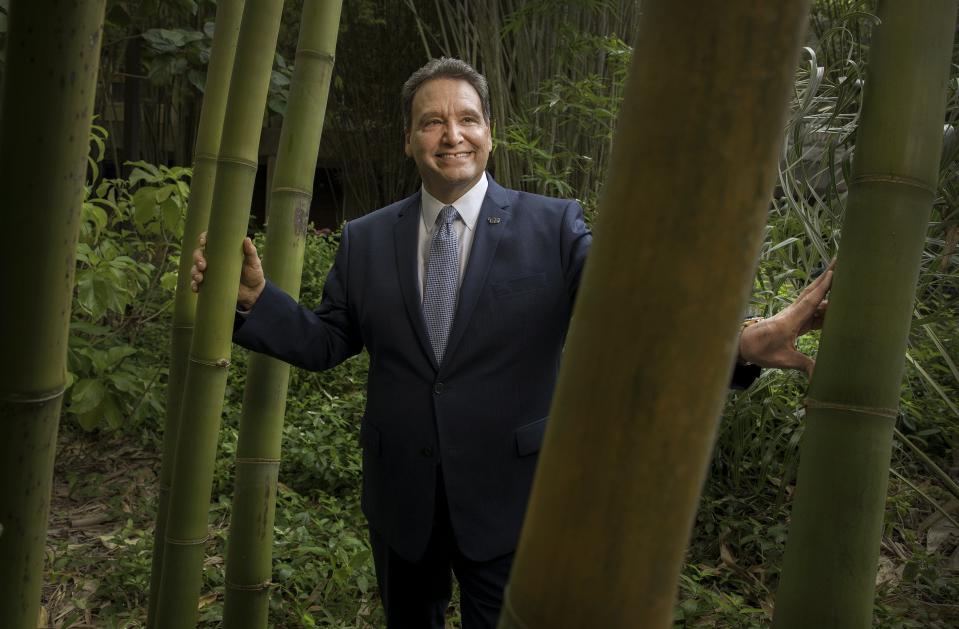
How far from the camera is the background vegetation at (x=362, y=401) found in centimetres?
218

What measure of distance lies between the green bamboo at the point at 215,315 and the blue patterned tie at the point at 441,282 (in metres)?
0.38

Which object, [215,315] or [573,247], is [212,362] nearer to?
[215,315]

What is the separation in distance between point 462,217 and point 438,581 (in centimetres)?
71

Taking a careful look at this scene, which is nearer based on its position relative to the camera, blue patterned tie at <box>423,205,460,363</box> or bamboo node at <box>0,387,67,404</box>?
bamboo node at <box>0,387,67,404</box>

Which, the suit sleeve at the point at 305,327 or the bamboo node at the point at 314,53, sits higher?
the bamboo node at the point at 314,53

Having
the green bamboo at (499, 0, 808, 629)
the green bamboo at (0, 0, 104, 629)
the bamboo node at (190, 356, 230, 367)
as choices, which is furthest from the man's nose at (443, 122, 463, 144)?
the green bamboo at (499, 0, 808, 629)

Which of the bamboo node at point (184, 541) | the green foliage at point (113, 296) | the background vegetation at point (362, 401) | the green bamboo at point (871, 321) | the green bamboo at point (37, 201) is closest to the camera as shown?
the green bamboo at point (37, 201)

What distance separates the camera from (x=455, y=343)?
1.63m

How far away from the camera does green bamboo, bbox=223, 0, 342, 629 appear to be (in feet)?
5.26

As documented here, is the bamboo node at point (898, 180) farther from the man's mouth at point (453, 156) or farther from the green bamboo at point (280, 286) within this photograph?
the green bamboo at point (280, 286)

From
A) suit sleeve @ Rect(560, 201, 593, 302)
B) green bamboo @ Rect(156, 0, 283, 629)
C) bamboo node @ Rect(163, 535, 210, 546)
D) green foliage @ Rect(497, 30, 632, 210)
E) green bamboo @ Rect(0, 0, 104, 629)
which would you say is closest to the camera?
green bamboo @ Rect(0, 0, 104, 629)

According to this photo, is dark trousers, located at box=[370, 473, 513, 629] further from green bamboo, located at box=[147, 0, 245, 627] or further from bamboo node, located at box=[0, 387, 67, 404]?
bamboo node, located at box=[0, 387, 67, 404]

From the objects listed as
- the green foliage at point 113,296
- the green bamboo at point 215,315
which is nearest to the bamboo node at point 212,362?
the green bamboo at point 215,315

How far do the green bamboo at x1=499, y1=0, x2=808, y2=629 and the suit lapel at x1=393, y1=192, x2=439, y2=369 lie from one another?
1.22 m
